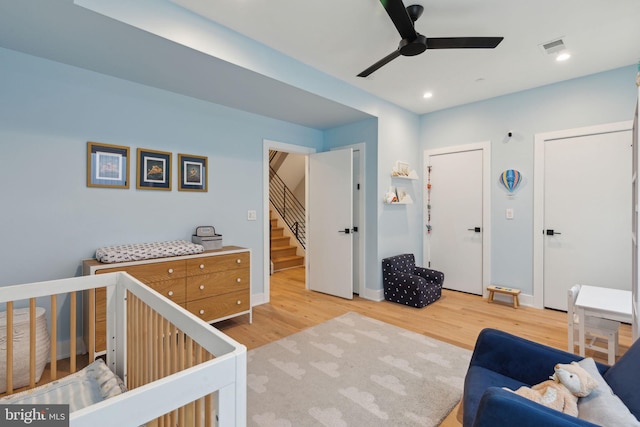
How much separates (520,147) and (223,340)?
4.01 meters

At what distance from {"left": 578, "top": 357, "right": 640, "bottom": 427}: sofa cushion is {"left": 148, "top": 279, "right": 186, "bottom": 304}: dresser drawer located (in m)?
2.59

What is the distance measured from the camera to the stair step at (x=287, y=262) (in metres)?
5.46

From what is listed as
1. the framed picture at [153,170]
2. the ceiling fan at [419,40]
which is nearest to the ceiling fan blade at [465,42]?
the ceiling fan at [419,40]

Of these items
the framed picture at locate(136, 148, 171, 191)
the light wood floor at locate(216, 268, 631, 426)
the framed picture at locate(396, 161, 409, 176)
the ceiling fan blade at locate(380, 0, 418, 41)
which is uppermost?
the ceiling fan blade at locate(380, 0, 418, 41)

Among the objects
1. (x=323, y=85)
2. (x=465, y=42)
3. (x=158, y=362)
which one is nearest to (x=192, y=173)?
(x=323, y=85)

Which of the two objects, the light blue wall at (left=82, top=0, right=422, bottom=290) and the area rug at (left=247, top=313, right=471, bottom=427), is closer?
the area rug at (left=247, top=313, right=471, bottom=427)

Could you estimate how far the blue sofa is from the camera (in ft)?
2.80

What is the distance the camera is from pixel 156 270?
7.77 ft

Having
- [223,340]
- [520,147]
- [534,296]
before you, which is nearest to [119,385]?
[223,340]

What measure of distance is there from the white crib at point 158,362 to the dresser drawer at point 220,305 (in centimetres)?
95

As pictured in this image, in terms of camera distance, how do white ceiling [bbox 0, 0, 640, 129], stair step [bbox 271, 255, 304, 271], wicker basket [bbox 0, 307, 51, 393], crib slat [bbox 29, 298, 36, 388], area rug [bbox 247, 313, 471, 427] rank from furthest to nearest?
stair step [bbox 271, 255, 304, 271] < white ceiling [bbox 0, 0, 640, 129] < wicker basket [bbox 0, 307, 51, 393] < area rug [bbox 247, 313, 471, 427] < crib slat [bbox 29, 298, 36, 388]

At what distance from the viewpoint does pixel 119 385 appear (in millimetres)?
1254

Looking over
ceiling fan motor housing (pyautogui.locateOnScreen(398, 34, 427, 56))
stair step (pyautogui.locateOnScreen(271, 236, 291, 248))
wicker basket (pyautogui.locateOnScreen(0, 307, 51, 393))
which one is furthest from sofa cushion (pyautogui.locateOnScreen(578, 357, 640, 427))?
stair step (pyautogui.locateOnScreen(271, 236, 291, 248))

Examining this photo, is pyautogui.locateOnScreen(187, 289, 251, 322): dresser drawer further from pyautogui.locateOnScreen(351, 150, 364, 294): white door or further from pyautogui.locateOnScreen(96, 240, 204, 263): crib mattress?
pyautogui.locateOnScreen(351, 150, 364, 294): white door
